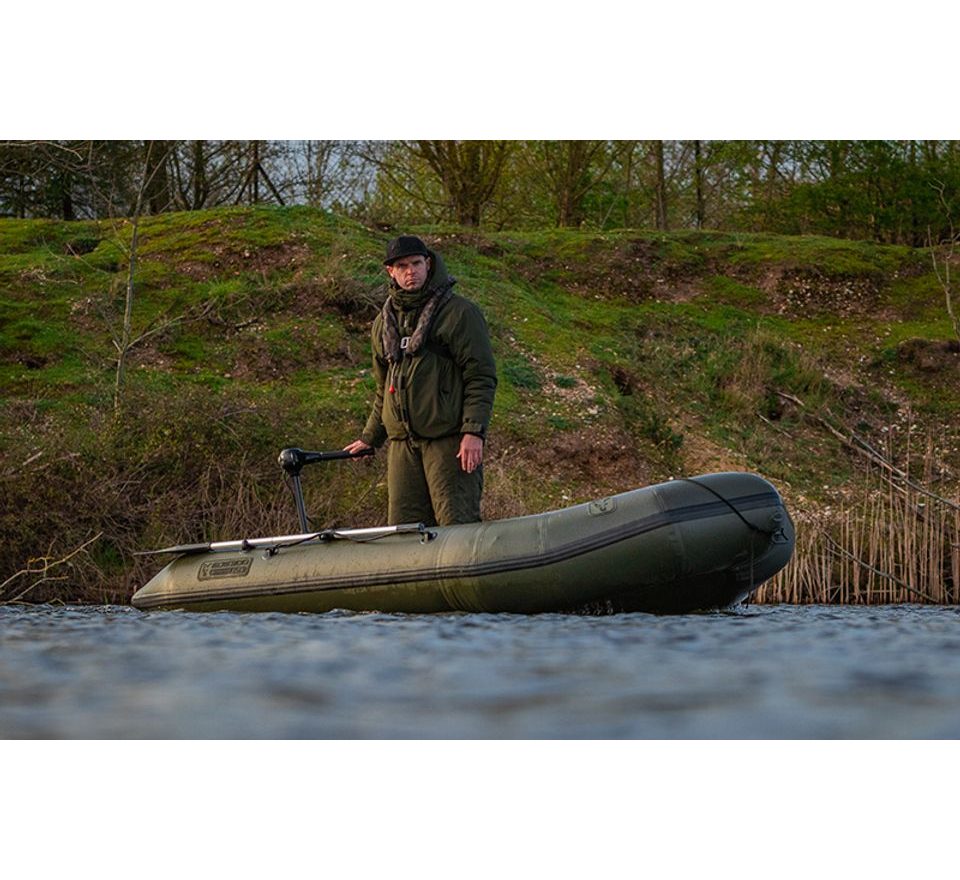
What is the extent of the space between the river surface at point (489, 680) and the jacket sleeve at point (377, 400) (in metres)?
1.32

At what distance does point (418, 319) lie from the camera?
536 cm

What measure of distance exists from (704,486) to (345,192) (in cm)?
1057

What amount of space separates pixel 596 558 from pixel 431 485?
94cm

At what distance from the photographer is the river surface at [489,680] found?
8.34 feet

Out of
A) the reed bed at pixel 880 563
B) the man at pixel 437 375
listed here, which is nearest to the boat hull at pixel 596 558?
the man at pixel 437 375

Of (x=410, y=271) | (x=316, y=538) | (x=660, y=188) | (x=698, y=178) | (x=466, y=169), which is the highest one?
(x=466, y=169)

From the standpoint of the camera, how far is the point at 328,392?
1135cm

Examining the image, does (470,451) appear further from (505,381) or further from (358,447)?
(505,381)

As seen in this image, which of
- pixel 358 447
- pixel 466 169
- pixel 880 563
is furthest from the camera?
pixel 466 169

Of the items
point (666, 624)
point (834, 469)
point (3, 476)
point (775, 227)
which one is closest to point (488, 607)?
point (666, 624)

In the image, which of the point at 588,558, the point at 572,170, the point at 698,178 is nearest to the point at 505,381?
the point at 572,170

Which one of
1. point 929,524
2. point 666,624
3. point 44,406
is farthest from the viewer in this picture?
point 44,406

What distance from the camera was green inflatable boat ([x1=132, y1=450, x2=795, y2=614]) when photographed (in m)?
4.75

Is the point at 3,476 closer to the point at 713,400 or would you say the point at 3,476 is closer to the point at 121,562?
the point at 121,562
